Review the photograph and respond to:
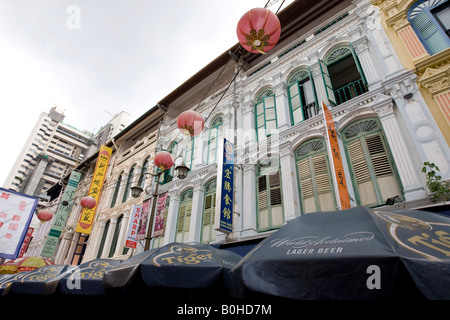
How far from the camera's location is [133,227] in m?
10.9

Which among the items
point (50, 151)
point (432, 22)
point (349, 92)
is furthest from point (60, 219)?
point (50, 151)

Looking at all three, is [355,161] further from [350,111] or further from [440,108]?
[440,108]

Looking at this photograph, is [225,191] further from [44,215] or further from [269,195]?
[44,215]

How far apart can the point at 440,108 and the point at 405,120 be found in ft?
2.13

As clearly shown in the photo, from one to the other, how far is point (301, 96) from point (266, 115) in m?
1.37

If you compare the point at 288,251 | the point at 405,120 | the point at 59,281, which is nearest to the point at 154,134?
the point at 59,281

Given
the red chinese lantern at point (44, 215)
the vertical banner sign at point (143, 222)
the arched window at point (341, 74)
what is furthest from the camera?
the red chinese lantern at point (44, 215)

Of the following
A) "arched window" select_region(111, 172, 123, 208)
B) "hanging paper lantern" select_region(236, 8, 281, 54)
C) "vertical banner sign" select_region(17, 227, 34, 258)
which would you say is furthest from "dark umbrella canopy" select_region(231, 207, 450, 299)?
"vertical banner sign" select_region(17, 227, 34, 258)

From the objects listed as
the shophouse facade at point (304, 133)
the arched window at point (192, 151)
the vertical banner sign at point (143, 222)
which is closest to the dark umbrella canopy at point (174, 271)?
the shophouse facade at point (304, 133)

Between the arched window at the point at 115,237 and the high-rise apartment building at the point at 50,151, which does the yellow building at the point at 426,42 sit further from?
the high-rise apartment building at the point at 50,151

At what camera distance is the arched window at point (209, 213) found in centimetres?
Answer: 868

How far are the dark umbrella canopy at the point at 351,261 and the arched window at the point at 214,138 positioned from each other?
7.63 metres

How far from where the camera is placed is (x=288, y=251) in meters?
2.51

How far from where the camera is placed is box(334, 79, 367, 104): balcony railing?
7624 millimetres
